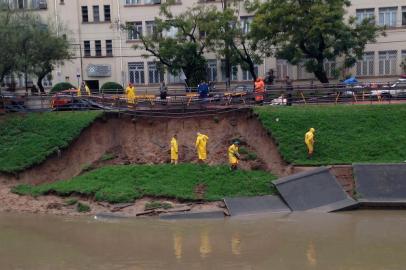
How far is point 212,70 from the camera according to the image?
153 ft

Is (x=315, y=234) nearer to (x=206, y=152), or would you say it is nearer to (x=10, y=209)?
(x=206, y=152)

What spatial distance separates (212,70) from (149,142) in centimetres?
2092

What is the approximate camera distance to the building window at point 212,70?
46375mm

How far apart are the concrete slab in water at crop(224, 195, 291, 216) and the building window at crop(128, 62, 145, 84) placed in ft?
92.9

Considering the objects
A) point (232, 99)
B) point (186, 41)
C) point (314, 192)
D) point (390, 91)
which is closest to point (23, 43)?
point (232, 99)

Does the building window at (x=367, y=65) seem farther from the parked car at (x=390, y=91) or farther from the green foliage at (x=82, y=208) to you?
the green foliage at (x=82, y=208)

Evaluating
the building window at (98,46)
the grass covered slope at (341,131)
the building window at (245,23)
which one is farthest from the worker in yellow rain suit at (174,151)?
the building window at (98,46)

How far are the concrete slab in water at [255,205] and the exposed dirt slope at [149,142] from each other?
309 centimetres

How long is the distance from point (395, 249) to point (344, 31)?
23876mm

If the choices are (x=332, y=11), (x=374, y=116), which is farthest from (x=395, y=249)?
(x=332, y=11)

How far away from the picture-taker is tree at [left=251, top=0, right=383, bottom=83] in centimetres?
3625

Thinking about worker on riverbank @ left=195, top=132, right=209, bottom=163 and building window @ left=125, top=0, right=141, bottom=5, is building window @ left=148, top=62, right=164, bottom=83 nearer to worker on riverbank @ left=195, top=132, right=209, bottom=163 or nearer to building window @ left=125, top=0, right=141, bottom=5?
building window @ left=125, top=0, right=141, bottom=5

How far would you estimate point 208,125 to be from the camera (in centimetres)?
2688

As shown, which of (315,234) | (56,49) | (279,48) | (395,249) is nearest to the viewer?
(395,249)
